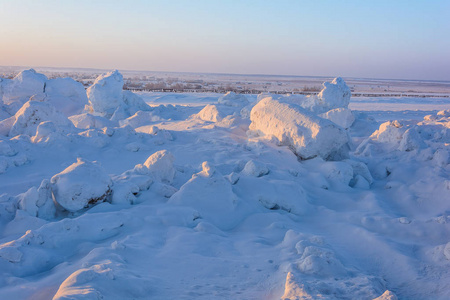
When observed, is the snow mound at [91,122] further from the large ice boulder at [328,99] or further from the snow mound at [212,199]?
the large ice boulder at [328,99]

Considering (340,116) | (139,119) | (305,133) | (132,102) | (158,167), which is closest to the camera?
(158,167)

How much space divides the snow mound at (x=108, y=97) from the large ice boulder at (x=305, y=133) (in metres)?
6.11

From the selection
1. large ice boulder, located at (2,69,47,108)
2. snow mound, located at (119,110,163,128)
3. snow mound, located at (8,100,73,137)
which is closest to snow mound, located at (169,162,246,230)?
snow mound, located at (8,100,73,137)

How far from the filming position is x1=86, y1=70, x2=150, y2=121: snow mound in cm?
1167

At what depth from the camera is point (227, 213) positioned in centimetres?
431

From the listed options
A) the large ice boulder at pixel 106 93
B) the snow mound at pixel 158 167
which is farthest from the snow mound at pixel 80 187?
the large ice boulder at pixel 106 93

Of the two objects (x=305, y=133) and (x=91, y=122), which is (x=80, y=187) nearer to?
(x=305, y=133)

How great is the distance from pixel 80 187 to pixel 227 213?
1.69m

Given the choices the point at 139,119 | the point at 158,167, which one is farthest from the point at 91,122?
the point at 158,167

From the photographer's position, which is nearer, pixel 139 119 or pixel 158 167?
pixel 158 167

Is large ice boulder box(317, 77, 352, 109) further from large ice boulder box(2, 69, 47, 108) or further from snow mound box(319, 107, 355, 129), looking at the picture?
large ice boulder box(2, 69, 47, 108)

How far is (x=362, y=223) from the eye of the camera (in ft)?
13.8

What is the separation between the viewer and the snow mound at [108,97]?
38.3ft

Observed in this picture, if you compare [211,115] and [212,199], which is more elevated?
[211,115]
